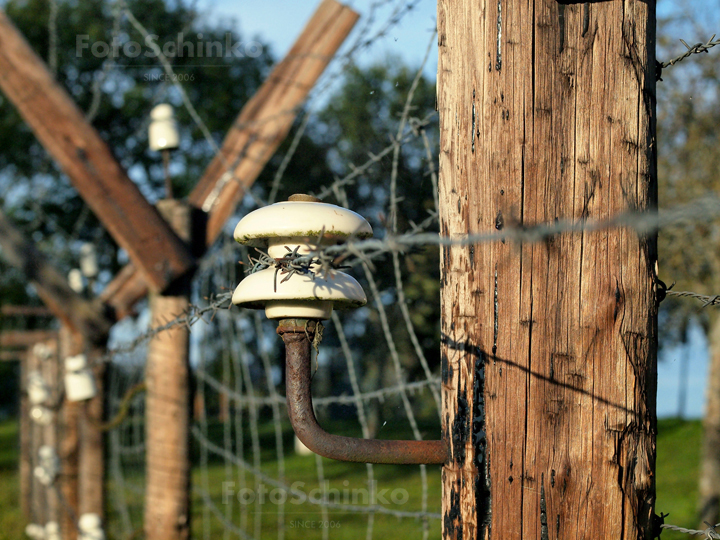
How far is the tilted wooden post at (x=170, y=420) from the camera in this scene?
2.80 meters

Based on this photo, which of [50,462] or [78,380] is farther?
[50,462]

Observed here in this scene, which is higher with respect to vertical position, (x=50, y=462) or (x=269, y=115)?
(x=269, y=115)

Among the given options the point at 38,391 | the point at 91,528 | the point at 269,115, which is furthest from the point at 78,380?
the point at 269,115

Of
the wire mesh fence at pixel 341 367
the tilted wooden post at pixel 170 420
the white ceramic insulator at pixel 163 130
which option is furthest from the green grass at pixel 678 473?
the white ceramic insulator at pixel 163 130

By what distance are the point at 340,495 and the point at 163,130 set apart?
8.67 metres

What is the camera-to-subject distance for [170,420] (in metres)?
2.84

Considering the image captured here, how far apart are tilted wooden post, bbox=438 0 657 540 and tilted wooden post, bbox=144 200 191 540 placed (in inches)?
77.0

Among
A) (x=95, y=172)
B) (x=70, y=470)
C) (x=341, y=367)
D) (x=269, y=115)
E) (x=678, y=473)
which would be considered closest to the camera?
(x=95, y=172)

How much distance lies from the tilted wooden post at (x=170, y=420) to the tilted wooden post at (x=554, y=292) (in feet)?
6.42

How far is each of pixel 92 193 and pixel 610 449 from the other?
2.16 m

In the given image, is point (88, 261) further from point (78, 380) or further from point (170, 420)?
point (170, 420)

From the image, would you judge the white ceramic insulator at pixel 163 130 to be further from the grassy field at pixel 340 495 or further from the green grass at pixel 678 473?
the green grass at pixel 678 473

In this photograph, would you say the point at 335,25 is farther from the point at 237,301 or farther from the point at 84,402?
the point at 84,402

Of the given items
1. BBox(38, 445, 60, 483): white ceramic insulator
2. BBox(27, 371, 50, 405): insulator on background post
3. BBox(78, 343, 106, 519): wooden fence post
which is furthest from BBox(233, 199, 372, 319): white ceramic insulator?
BBox(27, 371, 50, 405): insulator on background post
